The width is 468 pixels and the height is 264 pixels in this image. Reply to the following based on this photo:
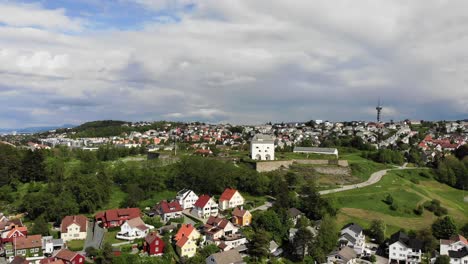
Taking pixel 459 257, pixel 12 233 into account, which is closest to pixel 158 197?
pixel 12 233


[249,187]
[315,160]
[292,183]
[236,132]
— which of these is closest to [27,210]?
[249,187]

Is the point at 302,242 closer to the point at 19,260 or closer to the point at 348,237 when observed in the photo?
the point at 348,237

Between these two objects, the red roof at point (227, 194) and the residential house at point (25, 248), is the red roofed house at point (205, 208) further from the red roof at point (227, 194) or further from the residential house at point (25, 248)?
the residential house at point (25, 248)

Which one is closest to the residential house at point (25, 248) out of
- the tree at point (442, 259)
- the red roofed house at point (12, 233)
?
the red roofed house at point (12, 233)

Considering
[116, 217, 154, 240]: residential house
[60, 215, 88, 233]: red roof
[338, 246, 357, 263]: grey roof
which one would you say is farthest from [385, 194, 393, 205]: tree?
[60, 215, 88, 233]: red roof

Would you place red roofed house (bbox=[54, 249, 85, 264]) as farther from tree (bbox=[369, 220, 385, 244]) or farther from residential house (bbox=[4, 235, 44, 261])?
tree (bbox=[369, 220, 385, 244])
